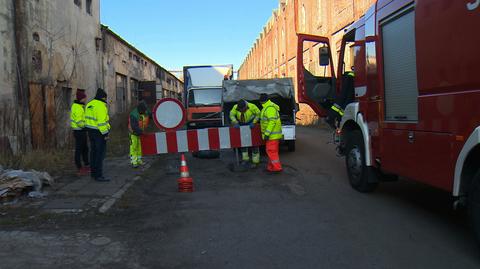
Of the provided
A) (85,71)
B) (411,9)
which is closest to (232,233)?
(411,9)

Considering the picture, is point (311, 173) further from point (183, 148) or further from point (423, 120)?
point (423, 120)

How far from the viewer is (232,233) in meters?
5.27

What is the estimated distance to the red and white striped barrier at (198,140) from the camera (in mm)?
8648

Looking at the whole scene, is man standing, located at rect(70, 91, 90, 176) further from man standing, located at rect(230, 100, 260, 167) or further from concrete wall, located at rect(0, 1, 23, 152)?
man standing, located at rect(230, 100, 260, 167)

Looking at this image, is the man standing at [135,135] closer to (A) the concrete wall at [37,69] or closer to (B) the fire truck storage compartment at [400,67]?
(A) the concrete wall at [37,69]

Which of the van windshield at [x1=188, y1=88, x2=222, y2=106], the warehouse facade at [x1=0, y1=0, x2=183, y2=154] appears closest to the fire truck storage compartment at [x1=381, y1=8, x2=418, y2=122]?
the warehouse facade at [x1=0, y1=0, x2=183, y2=154]

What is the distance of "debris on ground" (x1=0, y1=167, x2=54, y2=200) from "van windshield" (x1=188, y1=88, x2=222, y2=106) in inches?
492

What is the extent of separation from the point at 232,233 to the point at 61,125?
34.7 feet

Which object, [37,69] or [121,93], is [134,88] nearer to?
[121,93]

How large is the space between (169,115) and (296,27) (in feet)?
95.8

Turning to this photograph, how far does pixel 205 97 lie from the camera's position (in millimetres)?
19922

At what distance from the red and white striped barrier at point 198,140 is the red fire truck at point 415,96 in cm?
213

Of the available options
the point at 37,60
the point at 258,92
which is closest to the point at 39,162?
the point at 37,60

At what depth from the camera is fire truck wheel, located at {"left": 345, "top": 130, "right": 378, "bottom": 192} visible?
702cm
